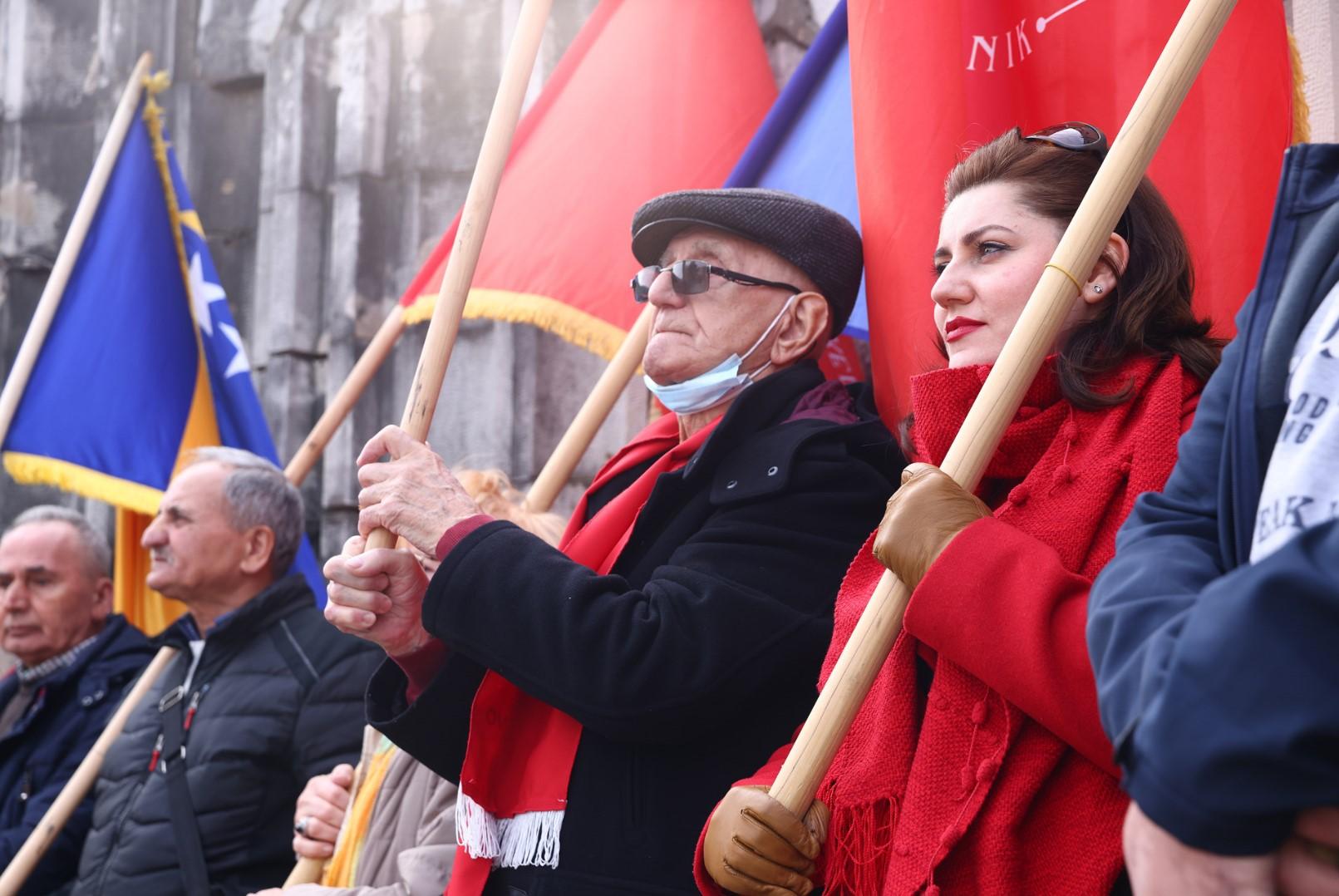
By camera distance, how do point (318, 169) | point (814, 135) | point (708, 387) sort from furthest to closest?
point (318, 169) → point (814, 135) → point (708, 387)

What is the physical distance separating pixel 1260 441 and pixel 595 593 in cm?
122

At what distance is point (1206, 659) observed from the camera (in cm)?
117

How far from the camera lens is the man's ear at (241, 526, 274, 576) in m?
4.50

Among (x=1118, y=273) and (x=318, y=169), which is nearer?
(x=1118, y=273)

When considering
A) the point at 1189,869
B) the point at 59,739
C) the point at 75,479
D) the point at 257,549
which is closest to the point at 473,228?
the point at 1189,869

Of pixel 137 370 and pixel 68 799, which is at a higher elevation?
pixel 137 370

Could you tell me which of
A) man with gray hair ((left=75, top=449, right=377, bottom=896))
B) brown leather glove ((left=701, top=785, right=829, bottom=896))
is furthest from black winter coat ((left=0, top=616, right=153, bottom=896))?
brown leather glove ((left=701, top=785, right=829, bottom=896))

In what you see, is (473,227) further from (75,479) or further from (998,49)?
(75,479)

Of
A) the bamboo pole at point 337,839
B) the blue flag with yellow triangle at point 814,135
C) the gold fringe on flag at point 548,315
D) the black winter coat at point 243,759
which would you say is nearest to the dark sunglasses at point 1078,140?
the blue flag with yellow triangle at point 814,135

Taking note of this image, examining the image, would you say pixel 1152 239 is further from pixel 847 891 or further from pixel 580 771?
pixel 580 771

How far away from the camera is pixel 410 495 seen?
8.19 feet

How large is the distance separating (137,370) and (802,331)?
11.3 ft

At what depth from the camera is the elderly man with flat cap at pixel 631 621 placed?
92.4 inches

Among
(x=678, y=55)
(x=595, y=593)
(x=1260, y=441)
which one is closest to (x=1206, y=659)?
(x=1260, y=441)
